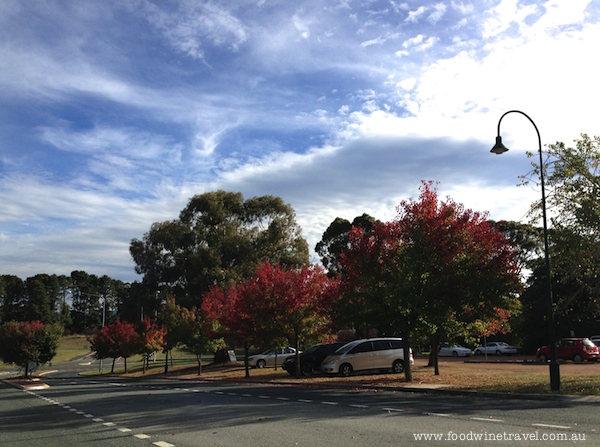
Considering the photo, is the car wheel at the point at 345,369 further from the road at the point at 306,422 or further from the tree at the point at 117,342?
the tree at the point at 117,342

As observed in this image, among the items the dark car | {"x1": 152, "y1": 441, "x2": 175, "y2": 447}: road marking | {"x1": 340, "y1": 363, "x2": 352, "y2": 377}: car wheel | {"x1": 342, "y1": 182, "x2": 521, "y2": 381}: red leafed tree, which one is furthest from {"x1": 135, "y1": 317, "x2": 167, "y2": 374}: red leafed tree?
{"x1": 152, "y1": 441, "x2": 175, "y2": 447}: road marking

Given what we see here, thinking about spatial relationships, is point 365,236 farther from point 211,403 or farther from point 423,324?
point 211,403

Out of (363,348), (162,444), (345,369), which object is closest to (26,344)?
(345,369)

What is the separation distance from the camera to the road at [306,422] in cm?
861

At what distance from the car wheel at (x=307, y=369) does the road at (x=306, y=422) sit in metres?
11.9

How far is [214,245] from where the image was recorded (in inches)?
1914

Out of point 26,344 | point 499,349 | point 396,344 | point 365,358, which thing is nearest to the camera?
point 365,358

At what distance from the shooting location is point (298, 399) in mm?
15578

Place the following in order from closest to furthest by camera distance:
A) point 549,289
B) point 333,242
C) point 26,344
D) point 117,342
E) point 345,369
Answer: point 549,289 → point 345,369 → point 26,344 → point 117,342 → point 333,242

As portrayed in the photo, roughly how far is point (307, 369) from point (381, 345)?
4.77 meters

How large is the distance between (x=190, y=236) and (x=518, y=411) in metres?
40.9

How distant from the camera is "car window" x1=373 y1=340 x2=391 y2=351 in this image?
25609 mm

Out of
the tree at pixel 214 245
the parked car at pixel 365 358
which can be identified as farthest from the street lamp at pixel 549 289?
the tree at pixel 214 245

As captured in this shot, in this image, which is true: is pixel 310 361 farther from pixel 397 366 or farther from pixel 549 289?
pixel 549 289
